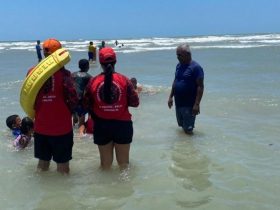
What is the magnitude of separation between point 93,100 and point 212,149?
2.41m

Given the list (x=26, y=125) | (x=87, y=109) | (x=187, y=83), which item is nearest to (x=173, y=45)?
(x=187, y=83)

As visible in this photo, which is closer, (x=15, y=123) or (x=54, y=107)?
(x=54, y=107)

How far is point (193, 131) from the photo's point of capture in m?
8.08

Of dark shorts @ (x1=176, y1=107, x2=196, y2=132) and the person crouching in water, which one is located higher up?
the person crouching in water

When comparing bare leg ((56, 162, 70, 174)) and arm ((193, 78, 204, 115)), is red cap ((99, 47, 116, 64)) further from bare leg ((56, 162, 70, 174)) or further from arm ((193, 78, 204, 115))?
arm ((193, 78, 204, 115))

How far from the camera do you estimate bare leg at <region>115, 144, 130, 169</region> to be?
17.8ft

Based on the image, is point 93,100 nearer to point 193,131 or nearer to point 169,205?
point 169,205

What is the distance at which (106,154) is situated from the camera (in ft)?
18.0

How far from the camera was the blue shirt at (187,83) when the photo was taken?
722cm

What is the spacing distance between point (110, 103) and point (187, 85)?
248 centimetres

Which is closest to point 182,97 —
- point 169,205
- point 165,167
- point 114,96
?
point 165,167

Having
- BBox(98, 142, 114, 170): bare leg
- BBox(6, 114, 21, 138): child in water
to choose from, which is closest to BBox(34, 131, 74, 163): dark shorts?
BBox(98, 142, 114, 170): bare leg

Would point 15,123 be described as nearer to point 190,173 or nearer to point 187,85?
point 187,85

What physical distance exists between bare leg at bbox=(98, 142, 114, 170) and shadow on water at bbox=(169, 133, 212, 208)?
0.84 m
